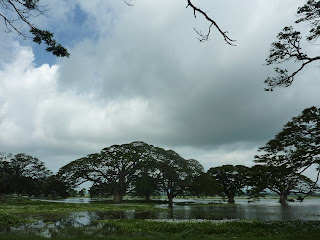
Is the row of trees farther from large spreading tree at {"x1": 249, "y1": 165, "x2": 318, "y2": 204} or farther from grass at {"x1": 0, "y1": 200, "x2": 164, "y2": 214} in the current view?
large spreading tree at {"x1": 249, "y1": 165, "x2": 318, "y2": 204}

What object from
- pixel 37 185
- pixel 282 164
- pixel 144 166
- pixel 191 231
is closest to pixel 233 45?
pixel 191 231

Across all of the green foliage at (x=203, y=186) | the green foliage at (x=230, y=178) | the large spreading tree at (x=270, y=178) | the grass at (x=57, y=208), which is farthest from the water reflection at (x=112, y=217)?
the green foliage at (x=230, y=178)

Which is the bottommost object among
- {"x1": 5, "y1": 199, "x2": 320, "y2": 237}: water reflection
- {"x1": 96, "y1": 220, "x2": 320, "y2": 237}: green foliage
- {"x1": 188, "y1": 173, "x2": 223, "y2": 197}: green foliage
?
{"x1": 5, "y1": 199, "x2": 320, "y2": 237}: water reflection

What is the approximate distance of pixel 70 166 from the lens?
194ft

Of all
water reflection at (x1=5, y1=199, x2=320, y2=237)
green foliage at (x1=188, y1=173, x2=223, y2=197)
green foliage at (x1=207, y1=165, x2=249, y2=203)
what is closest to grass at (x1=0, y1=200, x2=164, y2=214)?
water reflection at (x1=5, y1=199, x2=320, y2=237)

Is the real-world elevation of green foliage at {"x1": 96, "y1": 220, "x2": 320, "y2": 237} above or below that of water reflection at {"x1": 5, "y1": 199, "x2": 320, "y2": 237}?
above

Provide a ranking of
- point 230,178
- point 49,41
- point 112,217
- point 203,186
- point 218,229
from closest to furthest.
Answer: point 49,41 < point 218,229 < point 112,217 < point 203,186 < point 230,178

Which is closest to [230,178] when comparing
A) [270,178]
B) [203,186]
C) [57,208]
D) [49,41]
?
[203,186]

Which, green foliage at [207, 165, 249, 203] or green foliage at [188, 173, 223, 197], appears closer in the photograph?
green foliage at [188, 173, 223, 197]

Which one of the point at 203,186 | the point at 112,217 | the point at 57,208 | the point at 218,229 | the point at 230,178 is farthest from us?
the point at 230,178

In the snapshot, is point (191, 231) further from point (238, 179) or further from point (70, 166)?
point (238, 179)

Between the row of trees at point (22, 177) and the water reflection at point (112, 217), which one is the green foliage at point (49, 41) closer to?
the water reflection at point (112, 217)

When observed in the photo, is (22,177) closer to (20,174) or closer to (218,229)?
(20,174)

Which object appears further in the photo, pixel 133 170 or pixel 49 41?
pixel 133 170
